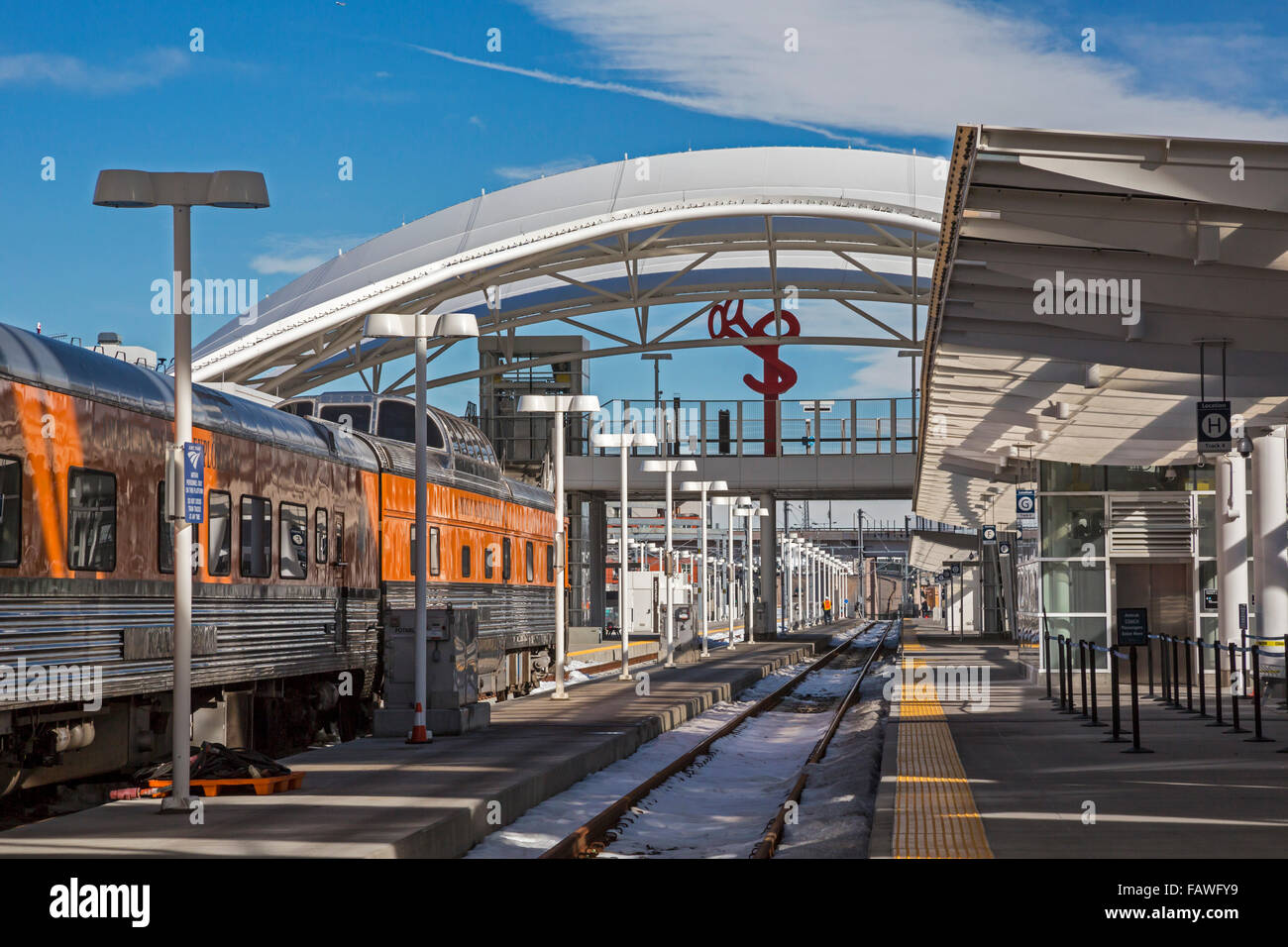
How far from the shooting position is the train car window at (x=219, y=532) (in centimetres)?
1555

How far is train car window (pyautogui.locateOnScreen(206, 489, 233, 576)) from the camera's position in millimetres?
15555

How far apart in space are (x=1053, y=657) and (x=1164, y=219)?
52.2ft

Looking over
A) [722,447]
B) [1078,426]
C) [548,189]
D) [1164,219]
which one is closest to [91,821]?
[1164,219]

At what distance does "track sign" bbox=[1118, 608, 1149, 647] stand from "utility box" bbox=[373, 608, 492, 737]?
763 centimetres

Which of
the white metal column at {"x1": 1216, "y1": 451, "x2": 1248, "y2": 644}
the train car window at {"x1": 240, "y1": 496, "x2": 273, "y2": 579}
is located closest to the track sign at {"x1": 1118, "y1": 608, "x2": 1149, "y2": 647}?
the white metal column at {"x1": 1216, "y1": 451, "x2": 1248, "y2": 644}

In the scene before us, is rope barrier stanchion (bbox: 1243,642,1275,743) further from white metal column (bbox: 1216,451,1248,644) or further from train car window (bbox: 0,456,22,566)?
train car window (bbox: 0,456,22,566)

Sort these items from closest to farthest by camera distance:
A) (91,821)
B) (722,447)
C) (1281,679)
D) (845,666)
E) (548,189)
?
1. (91,821)
2. (1281,679)
3. (548,189)
4. (845,666)
5. (722,447)

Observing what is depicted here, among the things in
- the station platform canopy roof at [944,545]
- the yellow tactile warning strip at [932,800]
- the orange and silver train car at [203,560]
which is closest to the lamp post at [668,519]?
the orange and silver train car at [203,560]

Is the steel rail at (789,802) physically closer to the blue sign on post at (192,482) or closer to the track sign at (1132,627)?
the track sign at (1132,627)

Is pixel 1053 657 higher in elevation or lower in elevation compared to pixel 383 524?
lower

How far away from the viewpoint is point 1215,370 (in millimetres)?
17531

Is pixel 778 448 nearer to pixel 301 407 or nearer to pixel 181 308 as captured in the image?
pixel 301 407

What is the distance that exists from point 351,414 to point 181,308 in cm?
1200
